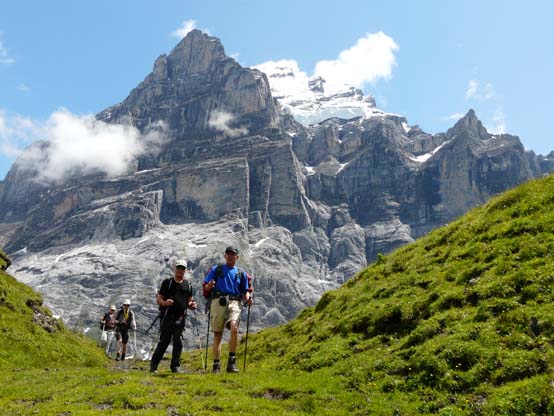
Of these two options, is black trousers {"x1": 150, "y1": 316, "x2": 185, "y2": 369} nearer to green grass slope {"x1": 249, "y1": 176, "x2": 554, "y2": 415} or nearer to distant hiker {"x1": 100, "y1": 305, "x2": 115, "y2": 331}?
green grass slope {"x1": 249, "y1": 176, "x2": 554, "y2": 415}

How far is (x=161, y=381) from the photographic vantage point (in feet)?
55.3

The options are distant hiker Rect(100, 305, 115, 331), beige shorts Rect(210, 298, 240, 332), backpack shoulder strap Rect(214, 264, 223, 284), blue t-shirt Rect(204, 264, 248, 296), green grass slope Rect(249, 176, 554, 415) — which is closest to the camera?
green grass slope Rect(249, 176, 554, 415)

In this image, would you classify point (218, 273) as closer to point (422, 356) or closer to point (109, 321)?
point (422, 356)

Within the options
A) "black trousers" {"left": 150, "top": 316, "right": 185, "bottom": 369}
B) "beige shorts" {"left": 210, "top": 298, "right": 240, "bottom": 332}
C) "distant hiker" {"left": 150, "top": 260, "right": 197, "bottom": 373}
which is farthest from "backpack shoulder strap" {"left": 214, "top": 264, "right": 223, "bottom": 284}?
"black trousers" {"left": 150, "top": 316, "right": 185, "bottom": 369}

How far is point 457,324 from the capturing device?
16438 mm

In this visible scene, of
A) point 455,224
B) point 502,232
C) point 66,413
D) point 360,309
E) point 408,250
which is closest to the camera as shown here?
point 66,413

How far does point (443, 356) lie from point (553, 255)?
5.67m

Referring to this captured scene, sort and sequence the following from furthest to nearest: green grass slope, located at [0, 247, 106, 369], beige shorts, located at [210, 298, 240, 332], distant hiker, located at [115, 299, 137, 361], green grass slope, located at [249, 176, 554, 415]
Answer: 1. distant hiker, located at [115, 299, 137, 361]
2. green grass slope, located at [0, 247, 106, 369]
3. beige shorts, located at [210, 298, 240, 332]
4. green grass slope, located at [249, 176, 554, 415]

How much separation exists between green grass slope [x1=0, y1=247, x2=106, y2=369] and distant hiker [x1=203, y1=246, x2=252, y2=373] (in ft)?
40.6

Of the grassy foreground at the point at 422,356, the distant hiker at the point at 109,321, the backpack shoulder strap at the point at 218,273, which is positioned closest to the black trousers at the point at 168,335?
the grassy foreground at the point at 422,356

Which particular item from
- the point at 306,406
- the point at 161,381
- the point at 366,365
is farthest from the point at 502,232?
the point at 161,381

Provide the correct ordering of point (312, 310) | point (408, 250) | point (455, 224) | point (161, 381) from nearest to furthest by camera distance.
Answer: point (161, 381), point (455, 224), point (408, 250), point (312, 310)

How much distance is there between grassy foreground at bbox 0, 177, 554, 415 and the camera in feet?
44.2

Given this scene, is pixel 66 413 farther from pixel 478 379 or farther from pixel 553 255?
pixel 553 255
